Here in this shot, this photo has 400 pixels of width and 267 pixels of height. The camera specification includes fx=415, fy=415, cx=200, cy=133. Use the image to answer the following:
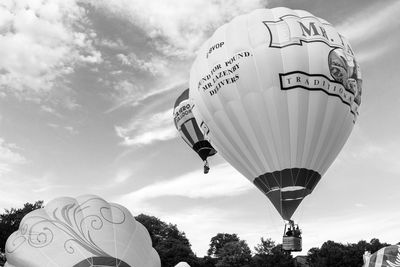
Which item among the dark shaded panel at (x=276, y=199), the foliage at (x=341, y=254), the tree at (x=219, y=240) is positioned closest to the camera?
the dark shaded panel at (x=276, y=199)

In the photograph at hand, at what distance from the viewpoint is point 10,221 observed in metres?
42.0

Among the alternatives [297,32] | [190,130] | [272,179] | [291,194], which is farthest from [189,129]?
[291,194]

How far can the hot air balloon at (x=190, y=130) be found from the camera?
25234 millimetres

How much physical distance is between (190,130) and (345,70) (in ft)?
39.2

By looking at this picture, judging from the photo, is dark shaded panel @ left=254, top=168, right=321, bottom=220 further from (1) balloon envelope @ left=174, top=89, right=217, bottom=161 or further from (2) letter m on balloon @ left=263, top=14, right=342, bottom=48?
(1) balloon envelope @ left=174, top=89, right=217, bottom=161

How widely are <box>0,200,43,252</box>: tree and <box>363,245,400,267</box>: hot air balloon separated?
3514 centimetres

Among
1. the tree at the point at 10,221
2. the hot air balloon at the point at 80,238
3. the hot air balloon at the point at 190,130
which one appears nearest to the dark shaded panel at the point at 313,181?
the hot air balloon at the point at 80,238

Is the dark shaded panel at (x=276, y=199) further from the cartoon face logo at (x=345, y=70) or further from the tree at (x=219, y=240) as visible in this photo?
the tree at (x=219, y=240)

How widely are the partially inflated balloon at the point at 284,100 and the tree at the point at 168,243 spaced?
36.0 metres

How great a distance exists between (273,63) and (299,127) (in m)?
2.46

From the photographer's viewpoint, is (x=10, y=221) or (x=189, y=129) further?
(x=10, y=221)

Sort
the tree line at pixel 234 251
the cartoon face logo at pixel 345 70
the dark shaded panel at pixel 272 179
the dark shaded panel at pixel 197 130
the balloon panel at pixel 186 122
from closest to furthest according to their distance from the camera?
the dark shaded panel at pixel 272 179, the cartoon face logo at pixel 345 70, the dark shaded panel at pixel 197 130, the balloon panel at pixel 186 122, the tree line at pixel 234 251

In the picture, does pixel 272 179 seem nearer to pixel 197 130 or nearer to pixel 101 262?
pixel 101 262

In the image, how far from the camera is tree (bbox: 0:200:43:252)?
→ 40.2m
